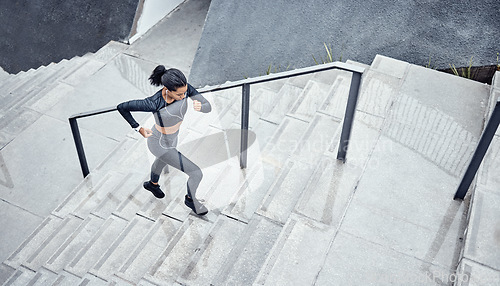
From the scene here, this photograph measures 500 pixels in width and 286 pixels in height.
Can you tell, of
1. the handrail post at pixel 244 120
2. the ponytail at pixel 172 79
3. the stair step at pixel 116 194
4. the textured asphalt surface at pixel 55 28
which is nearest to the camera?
the ponytail at pixel 172 79

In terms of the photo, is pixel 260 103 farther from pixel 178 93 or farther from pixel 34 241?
pixel 34 241

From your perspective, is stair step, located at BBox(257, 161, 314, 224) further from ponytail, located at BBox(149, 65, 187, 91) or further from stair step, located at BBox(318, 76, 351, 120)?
ponytail, located at BBox(149, 65, 187, 91)

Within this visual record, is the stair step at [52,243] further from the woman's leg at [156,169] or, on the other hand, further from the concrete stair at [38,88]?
the concrete stair at [38,88]

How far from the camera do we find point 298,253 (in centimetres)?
294

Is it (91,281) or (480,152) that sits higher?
(480,152)

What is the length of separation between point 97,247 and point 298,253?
1743 mm

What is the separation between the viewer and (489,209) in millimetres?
3043

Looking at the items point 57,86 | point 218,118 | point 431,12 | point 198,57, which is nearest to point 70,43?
point 57,86

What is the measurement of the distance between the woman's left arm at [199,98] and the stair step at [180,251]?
829 millimetres

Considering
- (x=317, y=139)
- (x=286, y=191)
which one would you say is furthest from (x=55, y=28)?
(x=286, y=191)

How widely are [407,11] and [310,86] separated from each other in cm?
161

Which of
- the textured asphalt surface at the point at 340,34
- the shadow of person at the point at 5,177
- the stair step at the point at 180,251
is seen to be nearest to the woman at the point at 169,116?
the stair step at the point at 180,251

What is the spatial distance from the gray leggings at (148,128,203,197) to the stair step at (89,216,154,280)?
0.48 meters

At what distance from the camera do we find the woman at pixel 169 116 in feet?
10.9
